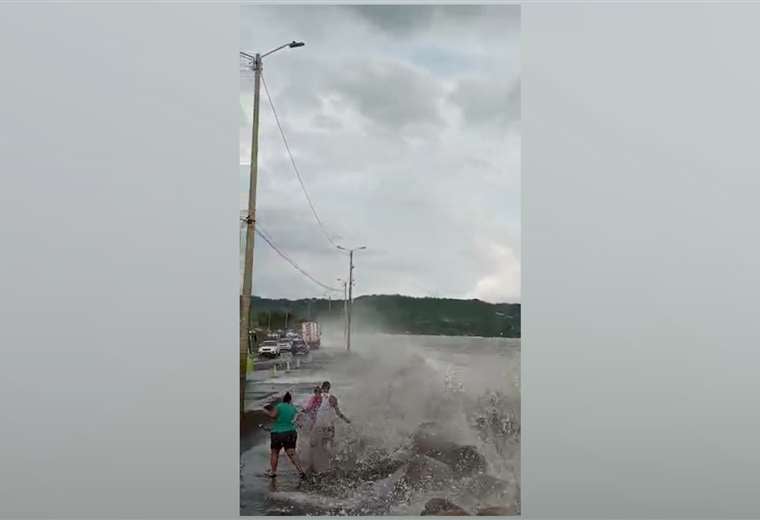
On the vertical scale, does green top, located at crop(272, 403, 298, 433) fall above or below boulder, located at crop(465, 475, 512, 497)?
above

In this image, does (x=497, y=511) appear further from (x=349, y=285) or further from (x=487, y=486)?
(x=349, y=285)

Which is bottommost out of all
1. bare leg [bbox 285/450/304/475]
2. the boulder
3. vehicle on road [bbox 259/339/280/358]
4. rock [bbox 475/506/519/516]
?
rock [bbox 475/506/519/516]

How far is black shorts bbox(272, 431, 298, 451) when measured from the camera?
3271 millimetres

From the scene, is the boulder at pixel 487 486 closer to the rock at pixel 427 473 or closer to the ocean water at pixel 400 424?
the ocean water at pixel 400 424

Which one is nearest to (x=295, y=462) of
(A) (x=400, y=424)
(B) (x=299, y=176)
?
(A) (x=400, y=424)

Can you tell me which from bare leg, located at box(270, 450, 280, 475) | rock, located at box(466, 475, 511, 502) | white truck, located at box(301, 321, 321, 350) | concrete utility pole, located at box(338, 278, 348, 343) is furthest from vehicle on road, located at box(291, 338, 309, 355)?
rock, located at box(466, 475, 511, 502)

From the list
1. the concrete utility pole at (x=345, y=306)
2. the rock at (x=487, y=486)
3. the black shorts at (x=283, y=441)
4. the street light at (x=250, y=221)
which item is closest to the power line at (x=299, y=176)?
the street light at (x=250, y=221)

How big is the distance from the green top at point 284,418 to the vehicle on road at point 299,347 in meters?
0.25

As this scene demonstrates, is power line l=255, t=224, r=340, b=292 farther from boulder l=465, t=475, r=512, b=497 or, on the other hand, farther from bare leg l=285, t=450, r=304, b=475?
boulder l=465, t=475, r=512, b=497

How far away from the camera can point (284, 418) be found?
10.8ft

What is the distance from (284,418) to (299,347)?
1.10 feet

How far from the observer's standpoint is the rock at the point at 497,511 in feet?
10.7
